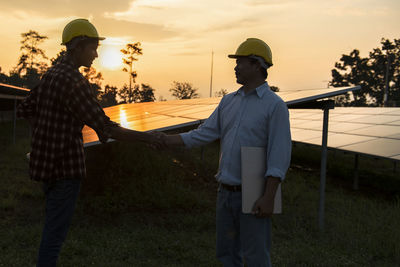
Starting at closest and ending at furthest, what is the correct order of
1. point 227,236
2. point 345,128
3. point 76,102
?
point 76,102
point 227,236
point 345,128

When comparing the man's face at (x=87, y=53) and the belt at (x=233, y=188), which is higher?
the man's face at (x=87, y=53)

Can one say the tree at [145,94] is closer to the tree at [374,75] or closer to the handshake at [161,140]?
the tree at [374,75]

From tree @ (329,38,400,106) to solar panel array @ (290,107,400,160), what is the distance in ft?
118

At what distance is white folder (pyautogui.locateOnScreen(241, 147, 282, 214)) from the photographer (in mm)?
2527

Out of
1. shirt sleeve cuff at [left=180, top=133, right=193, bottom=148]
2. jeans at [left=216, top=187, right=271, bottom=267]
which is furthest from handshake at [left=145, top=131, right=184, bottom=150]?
jeans at [left=216, top=187, right=271, bottom=267]

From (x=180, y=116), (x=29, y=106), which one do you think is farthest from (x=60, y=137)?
(x=180, y=116)

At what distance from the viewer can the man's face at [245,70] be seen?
2.71 m

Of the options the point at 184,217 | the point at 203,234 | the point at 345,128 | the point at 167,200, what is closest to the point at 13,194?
the point at 167,200

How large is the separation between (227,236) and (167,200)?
16.5ft

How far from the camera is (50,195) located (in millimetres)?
2646

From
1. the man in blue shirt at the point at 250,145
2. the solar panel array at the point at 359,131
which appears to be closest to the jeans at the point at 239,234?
the man in blue shirt at the point at 250,145

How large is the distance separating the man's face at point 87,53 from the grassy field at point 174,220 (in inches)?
107

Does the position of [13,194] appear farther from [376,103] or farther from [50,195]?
[376,103]

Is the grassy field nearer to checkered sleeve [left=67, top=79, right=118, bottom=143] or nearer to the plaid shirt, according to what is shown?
the plaid shirt
